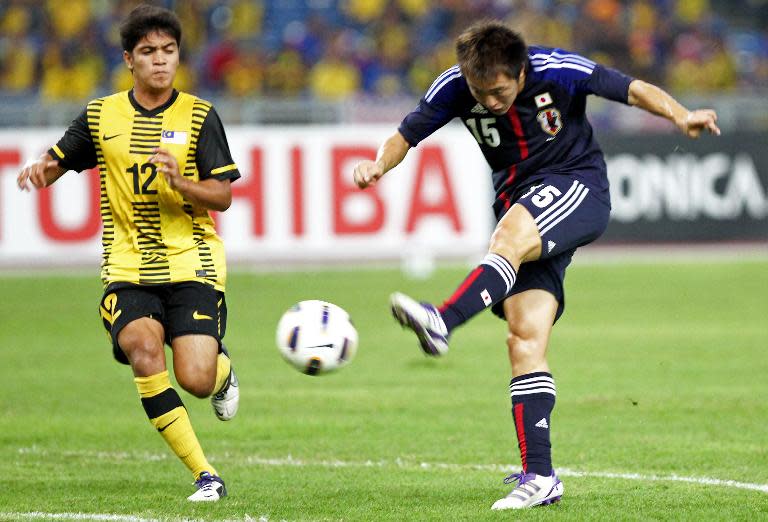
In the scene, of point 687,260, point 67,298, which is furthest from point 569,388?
point 687,260

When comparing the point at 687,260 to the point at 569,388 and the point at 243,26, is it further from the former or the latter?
the point at 569,388

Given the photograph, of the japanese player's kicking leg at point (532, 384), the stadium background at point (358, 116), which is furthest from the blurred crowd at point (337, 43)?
the japanese player's kicking leg at point (532, 384)

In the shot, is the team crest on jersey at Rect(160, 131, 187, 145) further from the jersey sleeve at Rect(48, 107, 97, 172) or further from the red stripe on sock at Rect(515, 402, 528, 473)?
the red stripe on sock at Rect(515, 402, 528, 473)

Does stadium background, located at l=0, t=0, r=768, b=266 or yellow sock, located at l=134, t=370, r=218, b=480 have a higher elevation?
stadium background, located at l=0, t=0, r=768, b=266

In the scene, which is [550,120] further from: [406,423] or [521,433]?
[406,423]

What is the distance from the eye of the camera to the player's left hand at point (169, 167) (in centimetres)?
598

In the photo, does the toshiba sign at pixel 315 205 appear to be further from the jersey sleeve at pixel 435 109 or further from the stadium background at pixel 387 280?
the jersey sleeve at pixel 435 109

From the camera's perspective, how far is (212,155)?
21.2ft

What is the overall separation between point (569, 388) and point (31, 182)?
4.79 meters

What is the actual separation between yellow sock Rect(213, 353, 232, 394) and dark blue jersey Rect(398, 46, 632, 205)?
4.62 feet

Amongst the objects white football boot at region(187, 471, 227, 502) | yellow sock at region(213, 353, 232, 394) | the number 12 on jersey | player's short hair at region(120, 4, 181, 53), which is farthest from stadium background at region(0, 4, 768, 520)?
player's short hair at region(120, 4, 181, 53)

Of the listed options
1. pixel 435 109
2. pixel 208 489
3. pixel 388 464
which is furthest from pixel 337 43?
pixel 208 489

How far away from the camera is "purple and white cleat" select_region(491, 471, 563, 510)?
591 cm

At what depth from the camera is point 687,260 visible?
19.6 metres
